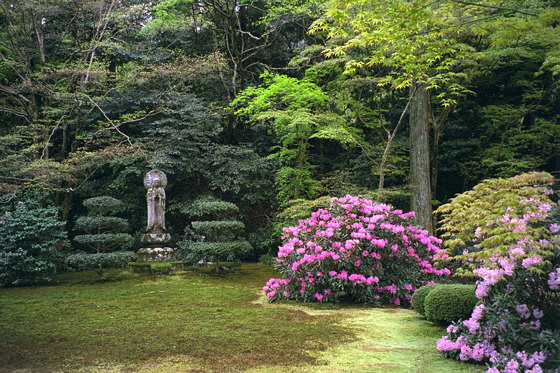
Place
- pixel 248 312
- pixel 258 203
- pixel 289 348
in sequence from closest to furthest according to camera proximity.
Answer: pixel 289 348
pixel 248 312
pixel 258 203

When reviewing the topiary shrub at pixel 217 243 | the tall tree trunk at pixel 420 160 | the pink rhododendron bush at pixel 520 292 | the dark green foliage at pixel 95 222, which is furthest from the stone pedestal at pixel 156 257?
the pink rhododendron bush at pixel 520 292

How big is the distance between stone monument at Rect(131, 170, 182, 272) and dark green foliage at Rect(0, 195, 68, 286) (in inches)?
65.2

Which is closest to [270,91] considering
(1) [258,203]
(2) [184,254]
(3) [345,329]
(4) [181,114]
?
(4) [181,114]

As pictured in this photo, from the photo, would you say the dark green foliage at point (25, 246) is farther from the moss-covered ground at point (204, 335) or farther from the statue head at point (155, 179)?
the statue head at point (155, 179)

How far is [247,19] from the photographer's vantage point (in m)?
12.3

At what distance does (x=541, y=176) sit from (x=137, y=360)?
119 inches

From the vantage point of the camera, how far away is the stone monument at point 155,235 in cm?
817

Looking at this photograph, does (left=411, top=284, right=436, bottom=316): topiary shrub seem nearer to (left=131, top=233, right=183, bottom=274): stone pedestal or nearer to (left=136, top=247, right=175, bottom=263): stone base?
(left=131, top=233, right=183, bottom=274): stone pedestal

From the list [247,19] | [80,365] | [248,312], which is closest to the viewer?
[80,365]

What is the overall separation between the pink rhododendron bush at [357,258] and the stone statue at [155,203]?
4.08 metres

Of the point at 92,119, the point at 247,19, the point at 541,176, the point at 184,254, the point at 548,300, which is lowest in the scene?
the point at 184,254

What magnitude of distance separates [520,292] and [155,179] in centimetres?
756

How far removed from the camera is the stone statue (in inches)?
337

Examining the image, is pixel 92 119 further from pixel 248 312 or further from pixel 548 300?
pixel 548 300
